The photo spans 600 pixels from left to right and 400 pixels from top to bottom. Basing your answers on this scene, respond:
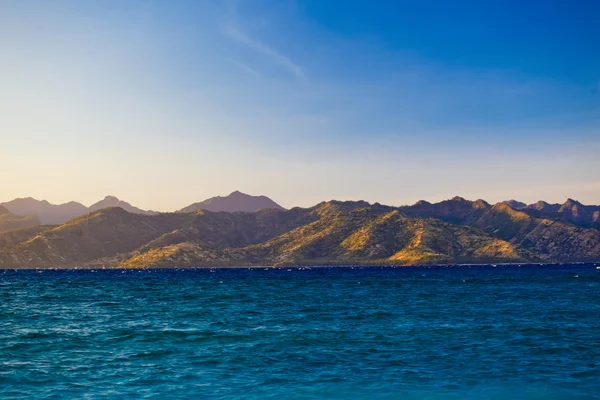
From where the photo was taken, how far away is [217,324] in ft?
182

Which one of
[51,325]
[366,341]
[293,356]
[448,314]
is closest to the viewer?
[293,356]

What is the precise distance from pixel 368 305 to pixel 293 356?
4206 centimetres

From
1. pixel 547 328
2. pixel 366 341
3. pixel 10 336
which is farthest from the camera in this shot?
pixel 547 328

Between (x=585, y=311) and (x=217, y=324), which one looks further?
(x=585, y=311)

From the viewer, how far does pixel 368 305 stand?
78.3 m

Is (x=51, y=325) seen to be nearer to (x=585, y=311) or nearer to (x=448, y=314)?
(x=448, y=314)

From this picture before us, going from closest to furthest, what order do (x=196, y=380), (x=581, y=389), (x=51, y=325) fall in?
(x=581, y=389)
(x=196, y=380)
(x=51, y=325)

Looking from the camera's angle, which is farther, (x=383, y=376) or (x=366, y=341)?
(x=366, y=341)

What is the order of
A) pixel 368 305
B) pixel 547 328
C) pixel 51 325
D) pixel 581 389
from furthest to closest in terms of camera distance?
pixel 368 305 → pixel 51 325 → pixel 547 328 → pixel 581 389

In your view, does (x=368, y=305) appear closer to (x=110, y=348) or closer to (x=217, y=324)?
(x=217, y=324)

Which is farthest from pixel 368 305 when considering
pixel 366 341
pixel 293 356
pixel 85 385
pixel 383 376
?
pixel 85 385

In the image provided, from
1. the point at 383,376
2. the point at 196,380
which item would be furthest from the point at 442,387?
the point at 196,380

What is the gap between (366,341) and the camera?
145 feet

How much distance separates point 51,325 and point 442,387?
43.5 metres
